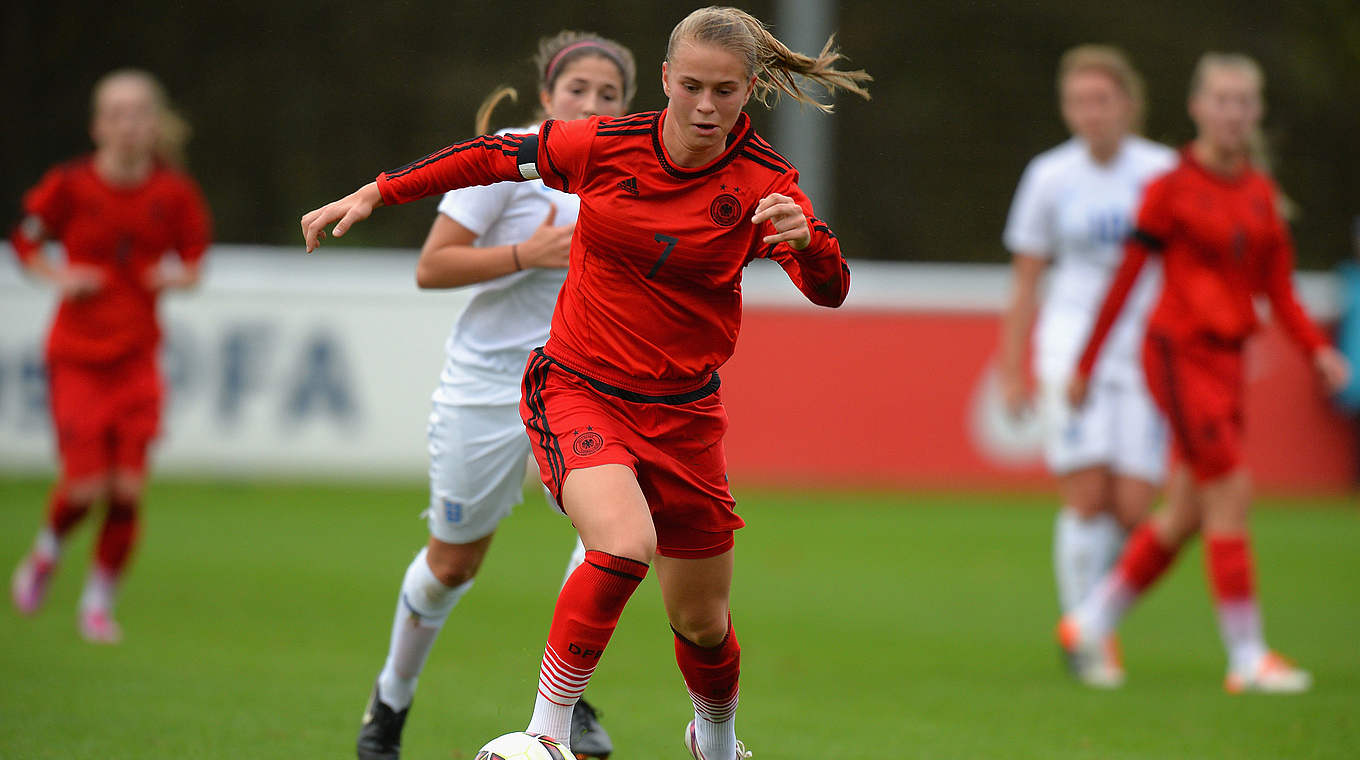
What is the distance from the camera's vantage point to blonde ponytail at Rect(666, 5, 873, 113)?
4148 millimetres

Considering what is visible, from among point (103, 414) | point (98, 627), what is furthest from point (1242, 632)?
point (103, 414)

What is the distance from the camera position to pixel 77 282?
323 inches

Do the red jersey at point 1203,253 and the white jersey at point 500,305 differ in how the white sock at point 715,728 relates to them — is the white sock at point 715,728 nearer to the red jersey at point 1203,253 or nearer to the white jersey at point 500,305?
the white jersey at point 500,305

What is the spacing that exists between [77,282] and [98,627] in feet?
5.82

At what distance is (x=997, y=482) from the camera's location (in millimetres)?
14477

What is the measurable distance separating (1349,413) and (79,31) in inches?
510

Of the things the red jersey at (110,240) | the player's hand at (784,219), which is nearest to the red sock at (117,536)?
the red jersey at (110,240)

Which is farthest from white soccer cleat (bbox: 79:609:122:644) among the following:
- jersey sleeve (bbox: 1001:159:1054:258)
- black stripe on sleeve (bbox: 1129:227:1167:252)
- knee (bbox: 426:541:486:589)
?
black stripe on sleeve (bbox: 1129:227:1167:252)

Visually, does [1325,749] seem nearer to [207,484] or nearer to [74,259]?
[74,259]

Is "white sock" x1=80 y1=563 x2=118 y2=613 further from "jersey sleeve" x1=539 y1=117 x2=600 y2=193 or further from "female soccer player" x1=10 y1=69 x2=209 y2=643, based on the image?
"jersey sleeve" x1=539 y1=117 x2=600 y2=193

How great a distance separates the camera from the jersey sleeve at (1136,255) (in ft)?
22.7

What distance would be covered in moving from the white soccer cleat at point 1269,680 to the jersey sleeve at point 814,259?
135 inches

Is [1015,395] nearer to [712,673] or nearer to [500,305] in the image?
[500,305]

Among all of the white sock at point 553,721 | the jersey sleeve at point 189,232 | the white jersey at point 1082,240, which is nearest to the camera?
the white sock at point 553,721
